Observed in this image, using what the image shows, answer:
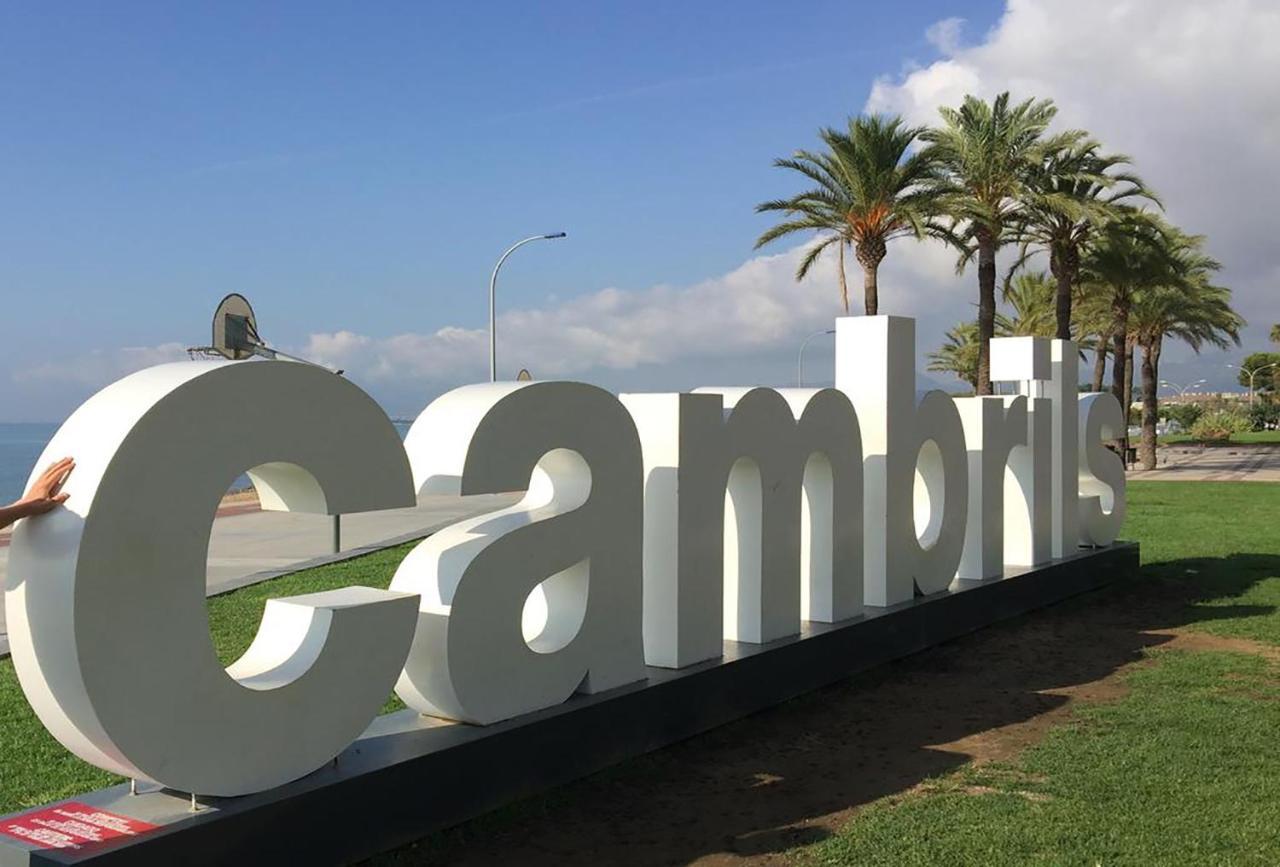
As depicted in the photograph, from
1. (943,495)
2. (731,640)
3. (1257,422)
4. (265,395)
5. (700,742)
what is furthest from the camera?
(1257,422)

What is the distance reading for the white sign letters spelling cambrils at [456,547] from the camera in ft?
15.6

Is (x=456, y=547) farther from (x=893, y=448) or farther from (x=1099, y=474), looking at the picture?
(x=1099, y=474)

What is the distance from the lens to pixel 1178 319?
1774 inches

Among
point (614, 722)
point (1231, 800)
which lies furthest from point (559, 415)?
point (1231, 800)

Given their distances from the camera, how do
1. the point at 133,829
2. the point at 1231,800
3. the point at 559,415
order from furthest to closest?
the point at 559,415 < the point at 1231,800 < the point at 133,829

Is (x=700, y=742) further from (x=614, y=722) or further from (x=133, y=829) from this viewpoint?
(x=133, y=829)

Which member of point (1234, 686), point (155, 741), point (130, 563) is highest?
point (130, 563)

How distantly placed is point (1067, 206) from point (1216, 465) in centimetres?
1867

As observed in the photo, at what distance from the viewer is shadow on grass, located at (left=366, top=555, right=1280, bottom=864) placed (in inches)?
230

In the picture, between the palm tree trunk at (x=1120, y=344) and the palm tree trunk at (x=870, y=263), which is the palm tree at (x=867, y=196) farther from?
the palm tree trunk at (x=1120, y=344)

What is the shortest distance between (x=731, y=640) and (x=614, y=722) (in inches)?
70.7

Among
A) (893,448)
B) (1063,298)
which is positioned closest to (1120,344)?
(1063,298)

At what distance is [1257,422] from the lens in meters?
78.5

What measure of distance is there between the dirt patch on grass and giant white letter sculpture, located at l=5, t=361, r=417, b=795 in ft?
2.92
